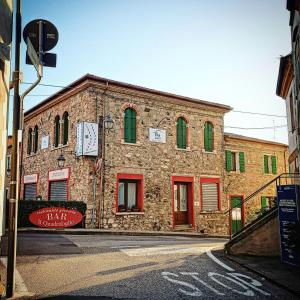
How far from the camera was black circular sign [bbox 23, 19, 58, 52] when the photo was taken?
520 centimetres

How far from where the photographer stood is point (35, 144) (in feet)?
69.9

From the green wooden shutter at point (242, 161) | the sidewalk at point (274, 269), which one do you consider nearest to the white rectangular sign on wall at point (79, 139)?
the sidewalk at point (274, 269)

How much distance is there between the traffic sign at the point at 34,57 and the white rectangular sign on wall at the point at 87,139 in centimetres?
1084

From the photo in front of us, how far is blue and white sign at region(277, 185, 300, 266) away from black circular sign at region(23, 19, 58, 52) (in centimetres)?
622

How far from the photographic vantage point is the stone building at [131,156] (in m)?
16.2

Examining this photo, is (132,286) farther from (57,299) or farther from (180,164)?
A: (180,164)

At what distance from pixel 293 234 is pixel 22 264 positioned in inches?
234

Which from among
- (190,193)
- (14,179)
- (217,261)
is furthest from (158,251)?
(190,193)

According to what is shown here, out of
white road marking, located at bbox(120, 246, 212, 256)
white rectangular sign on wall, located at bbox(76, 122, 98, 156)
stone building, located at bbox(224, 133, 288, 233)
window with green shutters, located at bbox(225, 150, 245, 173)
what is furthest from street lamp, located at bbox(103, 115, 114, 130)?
window with green shutters, located at bbox(225, 150, 245, 173)

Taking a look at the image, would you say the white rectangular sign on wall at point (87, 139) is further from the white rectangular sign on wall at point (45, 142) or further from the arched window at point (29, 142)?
the arched window at point (29, 142)

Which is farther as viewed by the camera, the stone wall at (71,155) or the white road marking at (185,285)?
the stone wall at (71,155)

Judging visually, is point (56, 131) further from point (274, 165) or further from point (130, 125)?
point (274, 165)

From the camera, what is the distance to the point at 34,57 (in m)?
5.05

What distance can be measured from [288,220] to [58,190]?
517 inches
